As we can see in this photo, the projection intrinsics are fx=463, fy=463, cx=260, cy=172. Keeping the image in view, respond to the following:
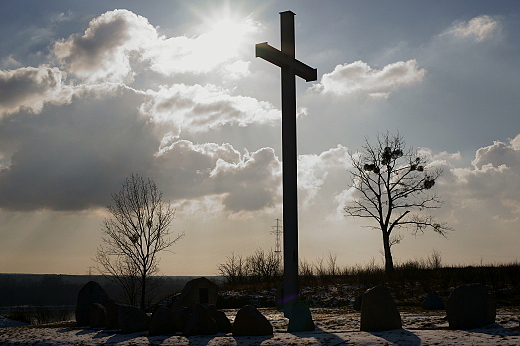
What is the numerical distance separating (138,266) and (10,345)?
12.4 meters

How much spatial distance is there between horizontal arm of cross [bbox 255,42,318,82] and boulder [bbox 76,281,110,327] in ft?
24.3

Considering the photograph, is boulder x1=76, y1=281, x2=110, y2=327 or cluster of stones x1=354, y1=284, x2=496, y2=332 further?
boulder x1=76, y1=281, x2=110, y2=327

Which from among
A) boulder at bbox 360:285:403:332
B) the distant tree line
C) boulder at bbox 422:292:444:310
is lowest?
the distant tree line

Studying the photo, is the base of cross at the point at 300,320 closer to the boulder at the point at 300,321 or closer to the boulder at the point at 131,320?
the boulder at the point at 300,321

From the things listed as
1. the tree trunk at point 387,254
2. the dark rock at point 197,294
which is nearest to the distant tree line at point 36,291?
the tree trunk at point 387,254

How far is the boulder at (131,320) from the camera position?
8.84 metres

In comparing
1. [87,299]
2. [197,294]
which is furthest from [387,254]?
[87,299]

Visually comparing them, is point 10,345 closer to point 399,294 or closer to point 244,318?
point 244,318

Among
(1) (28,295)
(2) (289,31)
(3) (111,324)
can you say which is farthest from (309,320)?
(1) (28,295)

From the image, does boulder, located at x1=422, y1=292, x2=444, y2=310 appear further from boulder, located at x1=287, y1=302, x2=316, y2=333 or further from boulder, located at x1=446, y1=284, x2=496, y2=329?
boulder, located at x1=287, y1=302, x2=316, y2=333

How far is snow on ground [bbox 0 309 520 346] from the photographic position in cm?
637

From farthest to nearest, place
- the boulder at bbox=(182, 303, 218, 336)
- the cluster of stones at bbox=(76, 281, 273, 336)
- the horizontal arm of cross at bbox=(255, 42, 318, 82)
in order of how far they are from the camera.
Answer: the horizontal arm of cross at bbox=(255, 42, 318, 82) → the boulder at bbox=(182, 303, 218, 336) → the cluster of stones at bbox=(76, 281, 273, 336)

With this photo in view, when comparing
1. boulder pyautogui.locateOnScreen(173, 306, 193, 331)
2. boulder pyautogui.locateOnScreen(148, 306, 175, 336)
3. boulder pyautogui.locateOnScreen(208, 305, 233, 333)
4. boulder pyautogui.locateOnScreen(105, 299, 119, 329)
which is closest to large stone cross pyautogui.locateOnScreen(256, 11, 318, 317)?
boulder pyautogui.locateOnScreen(208, 305, 233, 333)

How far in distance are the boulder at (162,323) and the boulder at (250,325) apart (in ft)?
4.53
